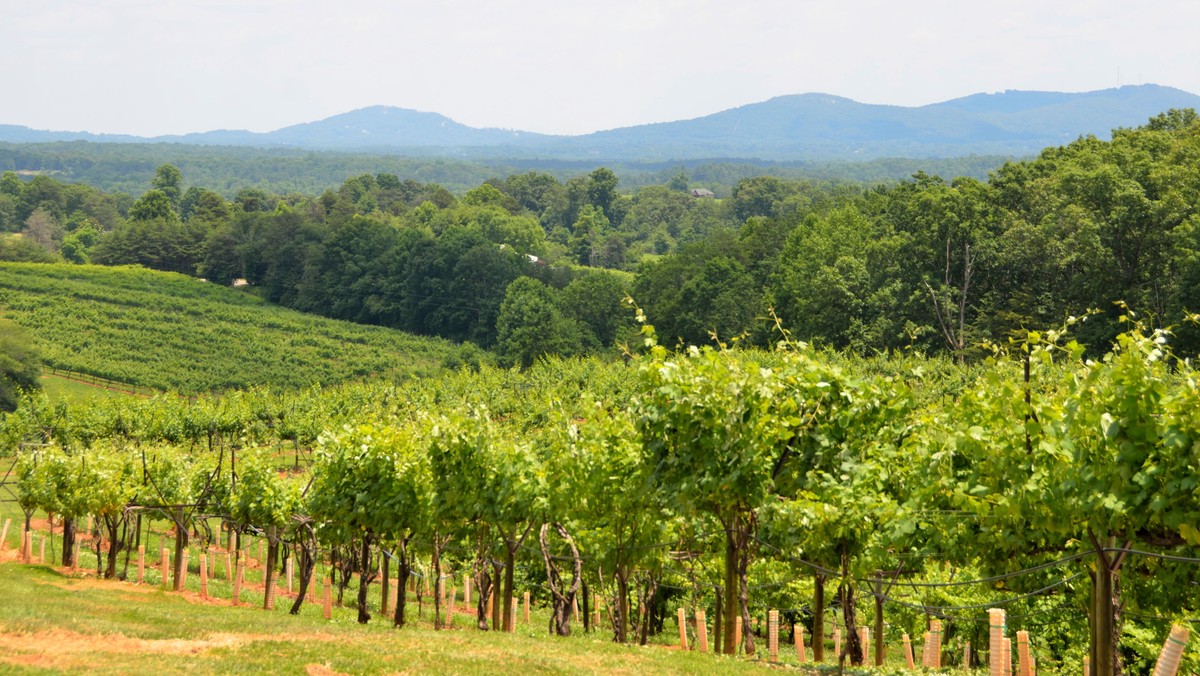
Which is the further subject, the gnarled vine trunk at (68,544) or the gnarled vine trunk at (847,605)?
the gnarled vine trunk at (68,544)

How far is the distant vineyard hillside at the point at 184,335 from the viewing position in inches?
3524

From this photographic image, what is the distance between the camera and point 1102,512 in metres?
9.87

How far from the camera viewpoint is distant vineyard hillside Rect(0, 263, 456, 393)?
89500 mm

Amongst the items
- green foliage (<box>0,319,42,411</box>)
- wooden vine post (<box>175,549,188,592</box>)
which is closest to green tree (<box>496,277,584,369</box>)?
green foliage (<box>0,319,42,411</box>)

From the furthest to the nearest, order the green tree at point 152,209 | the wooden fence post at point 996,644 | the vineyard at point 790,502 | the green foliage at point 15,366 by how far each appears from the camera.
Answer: the green tree at point 152,209 → the green foliage at point 15,366 → the wooden fence post at point 996,644 → the vineyard at point 790,502

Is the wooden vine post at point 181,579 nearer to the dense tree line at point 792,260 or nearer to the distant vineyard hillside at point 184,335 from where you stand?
the dense tree line at point 792,260

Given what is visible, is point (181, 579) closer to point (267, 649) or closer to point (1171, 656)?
point (267, 649)

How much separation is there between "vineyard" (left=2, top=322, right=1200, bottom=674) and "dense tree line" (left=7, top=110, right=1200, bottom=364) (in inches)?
86.1

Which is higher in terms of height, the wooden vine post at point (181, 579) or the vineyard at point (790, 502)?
the vineyard at point (790, 502)

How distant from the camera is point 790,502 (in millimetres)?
13852

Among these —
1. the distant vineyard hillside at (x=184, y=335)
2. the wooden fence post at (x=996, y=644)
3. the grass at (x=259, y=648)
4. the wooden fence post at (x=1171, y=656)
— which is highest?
the wooden fence post at (x=1171, y=656)

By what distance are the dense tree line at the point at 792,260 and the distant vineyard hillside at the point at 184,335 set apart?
8.19 metres

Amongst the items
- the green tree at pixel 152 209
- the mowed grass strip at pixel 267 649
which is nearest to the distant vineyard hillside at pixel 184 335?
the green tree at pixel 152 209

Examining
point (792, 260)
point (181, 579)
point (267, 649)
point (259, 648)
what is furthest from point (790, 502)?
point (792, 260)
